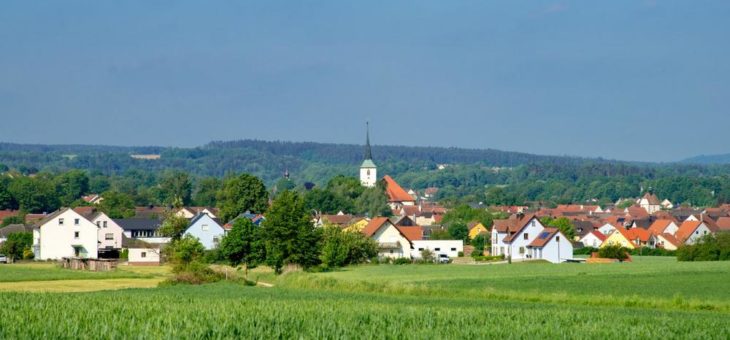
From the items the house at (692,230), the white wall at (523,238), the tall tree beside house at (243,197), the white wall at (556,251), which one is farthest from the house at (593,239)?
the tall tree beside house at (243,197)

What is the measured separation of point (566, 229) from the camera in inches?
4660

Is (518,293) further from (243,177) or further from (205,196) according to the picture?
(205,196)

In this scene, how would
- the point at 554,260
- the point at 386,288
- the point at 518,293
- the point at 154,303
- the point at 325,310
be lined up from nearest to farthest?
the point at 325,310 → the point at 154,303 → the point at 518,293 → the point at 386,288 → the point at 554,260

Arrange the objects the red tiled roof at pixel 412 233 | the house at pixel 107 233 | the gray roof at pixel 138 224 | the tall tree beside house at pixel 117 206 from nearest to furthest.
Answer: the house at pixel 107 233 < the red tiled roof at pixel 412 233 < the gray roof at pixel 138 224 < the tall tree beside house at pixel 117 206

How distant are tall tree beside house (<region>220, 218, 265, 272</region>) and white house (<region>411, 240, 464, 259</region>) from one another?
23.4 meters

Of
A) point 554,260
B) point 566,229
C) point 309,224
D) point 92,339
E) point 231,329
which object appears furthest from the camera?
point 566,229

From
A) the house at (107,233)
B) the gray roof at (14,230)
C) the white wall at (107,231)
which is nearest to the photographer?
the house at (107,233)

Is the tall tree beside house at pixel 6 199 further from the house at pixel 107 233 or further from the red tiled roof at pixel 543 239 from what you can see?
the red tiled roof at pixel 543 239

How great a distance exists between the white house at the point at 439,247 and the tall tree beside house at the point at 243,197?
75.2ft

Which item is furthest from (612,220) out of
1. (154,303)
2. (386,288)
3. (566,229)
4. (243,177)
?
(154,303)

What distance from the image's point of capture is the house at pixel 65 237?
99.4 meters

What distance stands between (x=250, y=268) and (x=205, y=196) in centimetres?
10430

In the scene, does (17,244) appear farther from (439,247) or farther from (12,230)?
(439,247)

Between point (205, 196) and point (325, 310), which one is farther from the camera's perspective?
point (205, 196)
